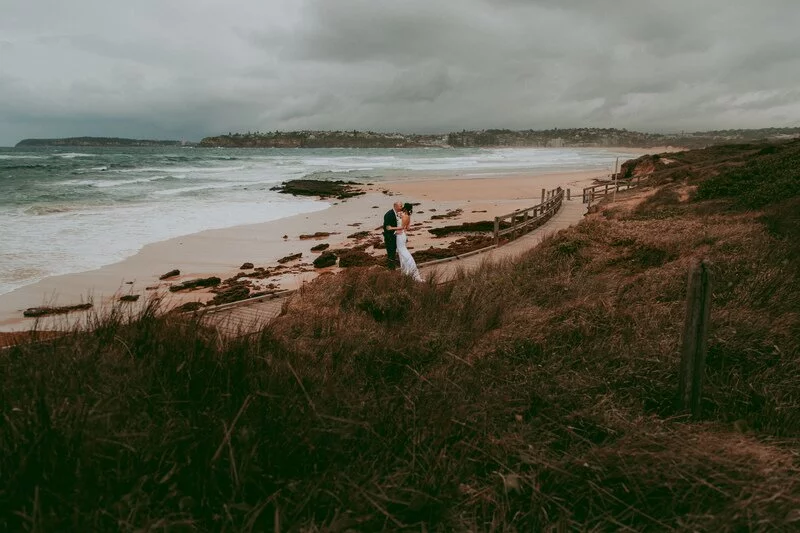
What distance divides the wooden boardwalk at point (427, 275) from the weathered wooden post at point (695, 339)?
3222 millimetres

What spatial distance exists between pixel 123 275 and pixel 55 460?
1184 centimetres

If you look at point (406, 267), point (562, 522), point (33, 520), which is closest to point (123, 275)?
point (406, 267)

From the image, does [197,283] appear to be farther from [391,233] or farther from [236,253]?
[391,233]

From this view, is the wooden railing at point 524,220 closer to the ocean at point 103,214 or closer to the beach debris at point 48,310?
the beach debris at point 48,310

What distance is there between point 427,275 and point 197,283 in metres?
5.66

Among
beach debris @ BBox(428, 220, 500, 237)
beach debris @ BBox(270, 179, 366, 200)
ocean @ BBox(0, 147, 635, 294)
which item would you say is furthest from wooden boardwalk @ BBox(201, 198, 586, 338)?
beach debris @ BBox(270, 179, 366, 200)

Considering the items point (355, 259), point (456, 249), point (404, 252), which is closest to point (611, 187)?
point (456, 249)

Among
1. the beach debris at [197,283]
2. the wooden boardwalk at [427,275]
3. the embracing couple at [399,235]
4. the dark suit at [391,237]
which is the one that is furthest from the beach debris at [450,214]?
the beach debris at [197,283]

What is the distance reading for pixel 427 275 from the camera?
1077cm

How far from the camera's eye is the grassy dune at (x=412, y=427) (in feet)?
7.25

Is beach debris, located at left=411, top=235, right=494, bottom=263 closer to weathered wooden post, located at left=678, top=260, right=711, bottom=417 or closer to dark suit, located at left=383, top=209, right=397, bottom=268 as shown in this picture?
dark suit, located at left=383, top=209, right=397, bottom=268

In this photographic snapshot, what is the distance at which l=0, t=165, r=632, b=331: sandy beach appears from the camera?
10.4 meters

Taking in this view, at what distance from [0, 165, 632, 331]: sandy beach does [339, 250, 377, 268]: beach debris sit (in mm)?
469

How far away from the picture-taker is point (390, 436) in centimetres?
282
